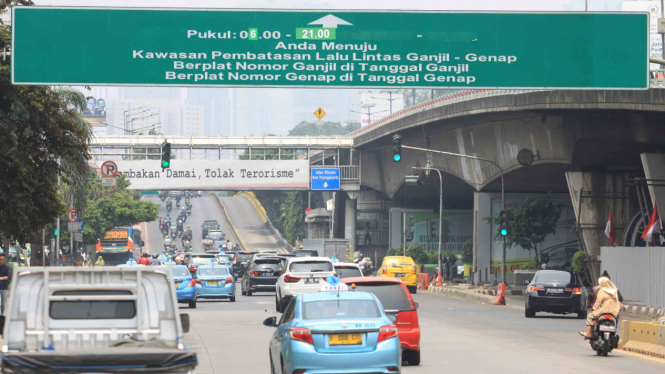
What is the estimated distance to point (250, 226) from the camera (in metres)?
123

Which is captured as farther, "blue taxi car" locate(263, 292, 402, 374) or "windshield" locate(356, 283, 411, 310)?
"windshield" locate(356, 283, 411, 310)

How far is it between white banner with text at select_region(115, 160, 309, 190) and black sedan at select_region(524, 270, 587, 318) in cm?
4320

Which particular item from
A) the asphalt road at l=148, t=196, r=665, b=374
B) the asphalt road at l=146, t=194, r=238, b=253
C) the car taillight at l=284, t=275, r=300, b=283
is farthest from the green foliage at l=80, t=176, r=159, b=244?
the car taillight at l=284, t=275, r=300, b=283

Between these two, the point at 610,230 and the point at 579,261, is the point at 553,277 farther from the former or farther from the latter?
the point at 579,261

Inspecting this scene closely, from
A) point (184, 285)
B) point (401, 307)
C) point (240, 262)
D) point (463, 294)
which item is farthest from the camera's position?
point (240, 262)

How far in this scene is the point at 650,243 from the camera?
124 ft

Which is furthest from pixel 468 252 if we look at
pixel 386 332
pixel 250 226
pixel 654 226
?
pixel 250 226

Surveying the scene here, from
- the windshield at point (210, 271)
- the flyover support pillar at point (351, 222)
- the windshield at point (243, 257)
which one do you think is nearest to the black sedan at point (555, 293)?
the windshield at point (210, 271)

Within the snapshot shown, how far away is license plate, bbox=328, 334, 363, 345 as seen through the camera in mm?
12922

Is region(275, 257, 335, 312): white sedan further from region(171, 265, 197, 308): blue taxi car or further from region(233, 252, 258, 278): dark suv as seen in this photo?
region(233, 252, 258, 278): dark suv

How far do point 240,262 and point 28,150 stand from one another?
38471mm

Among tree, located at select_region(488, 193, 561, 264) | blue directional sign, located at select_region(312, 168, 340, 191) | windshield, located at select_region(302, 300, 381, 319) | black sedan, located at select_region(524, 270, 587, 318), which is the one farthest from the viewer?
blue directional sign, located at select_region(312, 168, 340, 191)

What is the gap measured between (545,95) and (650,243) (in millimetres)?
6906

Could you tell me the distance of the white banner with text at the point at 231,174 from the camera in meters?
72.1
